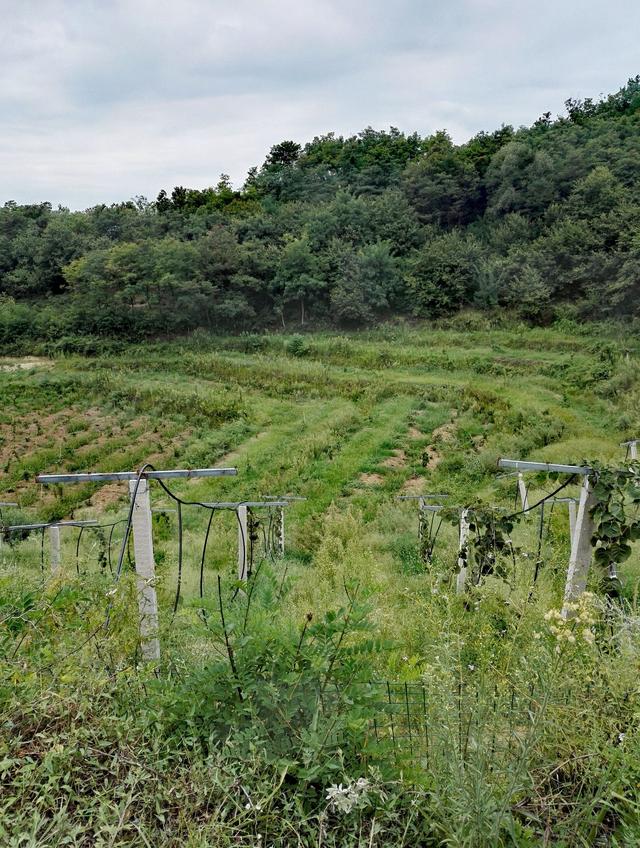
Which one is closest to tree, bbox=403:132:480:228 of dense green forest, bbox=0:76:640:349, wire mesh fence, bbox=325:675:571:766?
dense green forest, bbox=0:76:640:349

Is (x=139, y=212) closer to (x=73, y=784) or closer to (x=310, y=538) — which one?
(x=310, y=538)

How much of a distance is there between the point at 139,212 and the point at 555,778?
5379cm

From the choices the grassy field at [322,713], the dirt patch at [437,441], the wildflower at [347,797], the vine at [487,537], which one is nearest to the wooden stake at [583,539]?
the grassy field at [322,713]

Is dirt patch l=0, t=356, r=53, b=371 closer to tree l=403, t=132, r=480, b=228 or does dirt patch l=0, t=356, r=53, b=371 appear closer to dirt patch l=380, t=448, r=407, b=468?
dirt patch l=380, t=448, r=407, b=468

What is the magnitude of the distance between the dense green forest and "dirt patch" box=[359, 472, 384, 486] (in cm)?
2213

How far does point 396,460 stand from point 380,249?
2642cm

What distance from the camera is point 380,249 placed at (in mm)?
37594

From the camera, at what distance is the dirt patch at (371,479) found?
1272cm

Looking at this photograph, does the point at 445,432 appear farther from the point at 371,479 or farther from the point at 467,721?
the point at 467,721

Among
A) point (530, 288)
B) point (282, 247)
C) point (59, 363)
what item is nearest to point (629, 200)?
point (530, 288)

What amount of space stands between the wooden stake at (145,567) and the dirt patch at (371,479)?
9.67 meters

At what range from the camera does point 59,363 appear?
30359mm

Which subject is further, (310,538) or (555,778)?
(310,538)

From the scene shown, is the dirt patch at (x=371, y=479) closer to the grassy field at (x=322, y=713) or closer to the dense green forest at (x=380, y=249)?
the grassy field at (x=322, y=713)
